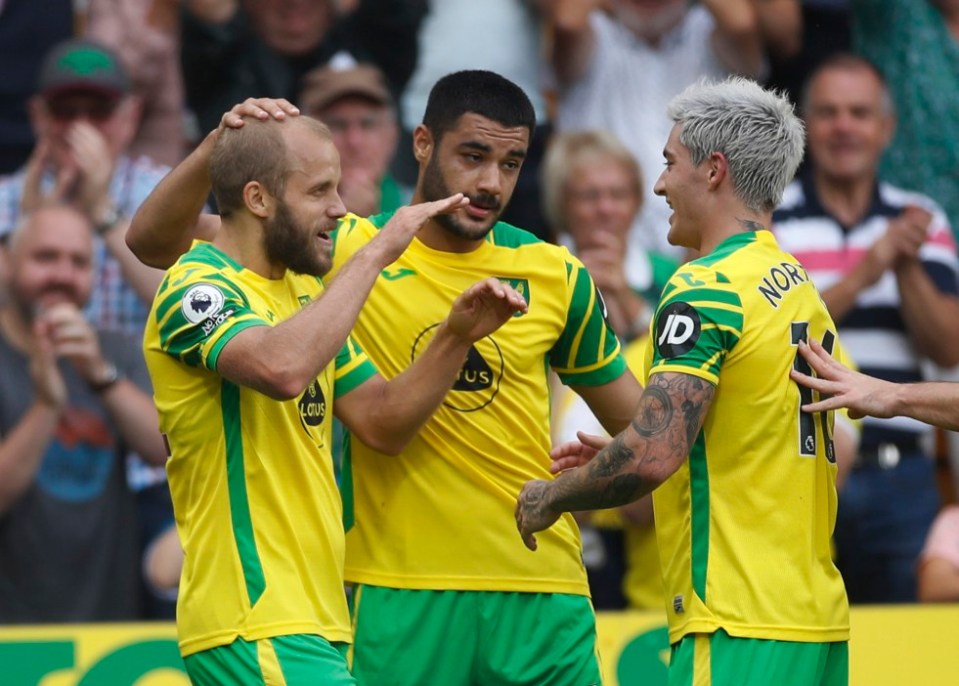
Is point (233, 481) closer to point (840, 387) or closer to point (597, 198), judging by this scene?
point (840, 387)

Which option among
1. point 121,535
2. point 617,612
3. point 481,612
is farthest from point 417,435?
point 121,535

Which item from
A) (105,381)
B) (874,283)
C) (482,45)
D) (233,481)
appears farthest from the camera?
(482,45)

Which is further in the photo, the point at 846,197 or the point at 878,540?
the point at 846,197

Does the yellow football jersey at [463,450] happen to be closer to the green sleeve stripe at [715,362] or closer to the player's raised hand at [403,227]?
the player's raised hand at [403,227]

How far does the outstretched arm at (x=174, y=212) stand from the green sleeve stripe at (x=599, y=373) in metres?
1.41

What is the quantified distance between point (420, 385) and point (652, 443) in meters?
0.92

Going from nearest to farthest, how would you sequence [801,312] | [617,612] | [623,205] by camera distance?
[801,312], [617,612], [623,205]

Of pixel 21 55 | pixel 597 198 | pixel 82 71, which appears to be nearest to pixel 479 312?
pixel 597 198

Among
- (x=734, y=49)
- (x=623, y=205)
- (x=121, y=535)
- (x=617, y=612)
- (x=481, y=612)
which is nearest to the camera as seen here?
(x=481, y=612)

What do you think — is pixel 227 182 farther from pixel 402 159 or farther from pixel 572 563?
pixel 402 159

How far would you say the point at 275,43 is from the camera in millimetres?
9508

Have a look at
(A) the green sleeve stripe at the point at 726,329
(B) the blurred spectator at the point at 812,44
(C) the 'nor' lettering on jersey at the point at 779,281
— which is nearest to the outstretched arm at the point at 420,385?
(A) the green sleeve stripe at the point at 726,329

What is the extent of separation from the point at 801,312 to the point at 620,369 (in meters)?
1.04

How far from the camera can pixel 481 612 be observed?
5551 mm
